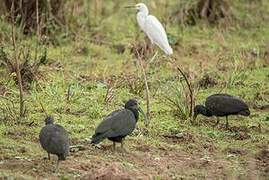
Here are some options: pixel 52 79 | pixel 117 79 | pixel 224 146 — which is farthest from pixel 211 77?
pixel 224 146

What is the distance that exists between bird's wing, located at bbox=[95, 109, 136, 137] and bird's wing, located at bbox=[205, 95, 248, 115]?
54.1 inches

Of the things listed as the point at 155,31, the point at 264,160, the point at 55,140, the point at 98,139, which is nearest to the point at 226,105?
the point at 264,160

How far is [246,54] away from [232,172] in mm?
5657

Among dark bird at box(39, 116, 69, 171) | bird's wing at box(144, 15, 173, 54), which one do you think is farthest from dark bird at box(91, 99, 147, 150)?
bird's wing at box(144, 15, 173, 54)

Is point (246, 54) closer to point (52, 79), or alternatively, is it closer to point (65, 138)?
point (52, 79)

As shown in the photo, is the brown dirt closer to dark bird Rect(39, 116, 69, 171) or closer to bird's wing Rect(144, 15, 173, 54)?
dark bird Rect(39, 116, 69, 171)

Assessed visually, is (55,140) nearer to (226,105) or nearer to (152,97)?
(226,105)

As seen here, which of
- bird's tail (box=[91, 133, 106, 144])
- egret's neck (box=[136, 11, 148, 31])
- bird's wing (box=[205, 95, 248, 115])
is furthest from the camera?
egret's neck (box=[136, 11, 148, 31])

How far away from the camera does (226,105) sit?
8.96 m

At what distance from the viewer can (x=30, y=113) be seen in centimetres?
935

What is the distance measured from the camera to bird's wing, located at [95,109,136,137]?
7746 millimetres

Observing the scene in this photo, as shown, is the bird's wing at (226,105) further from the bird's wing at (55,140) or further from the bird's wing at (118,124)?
the bird's wing at (55,140)

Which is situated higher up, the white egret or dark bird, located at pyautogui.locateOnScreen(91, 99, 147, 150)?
the white egret

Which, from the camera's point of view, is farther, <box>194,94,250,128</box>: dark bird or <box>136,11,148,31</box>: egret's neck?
<box>136,11,148,31</box>: egret's neck
